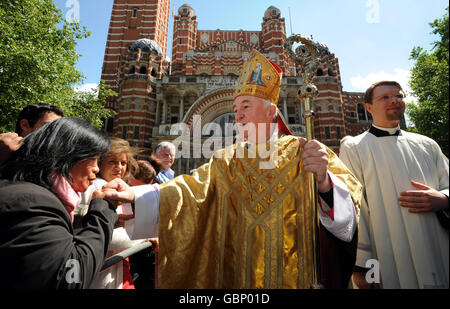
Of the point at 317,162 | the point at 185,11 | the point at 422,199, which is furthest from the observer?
the point at 185,11

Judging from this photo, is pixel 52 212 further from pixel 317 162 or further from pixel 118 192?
pixel 317 162

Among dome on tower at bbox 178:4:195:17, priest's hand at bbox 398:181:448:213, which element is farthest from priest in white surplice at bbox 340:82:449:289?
dome on tower at bbox 178:4:195:17

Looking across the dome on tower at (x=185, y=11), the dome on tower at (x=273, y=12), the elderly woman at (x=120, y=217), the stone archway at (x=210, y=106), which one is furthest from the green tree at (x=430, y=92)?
the dome on tower at (x=185, y=11)

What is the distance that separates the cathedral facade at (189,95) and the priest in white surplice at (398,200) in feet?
36.6

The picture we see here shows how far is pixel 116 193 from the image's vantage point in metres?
1.51

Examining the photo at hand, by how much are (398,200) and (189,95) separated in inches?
705

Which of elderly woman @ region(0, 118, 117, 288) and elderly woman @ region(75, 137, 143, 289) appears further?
elderly woman @ region(75, 137, 143, 289)

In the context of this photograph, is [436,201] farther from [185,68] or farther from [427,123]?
[185,68]

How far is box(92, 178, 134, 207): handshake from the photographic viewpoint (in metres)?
1.48

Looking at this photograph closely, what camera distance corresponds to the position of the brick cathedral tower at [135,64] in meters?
17.7

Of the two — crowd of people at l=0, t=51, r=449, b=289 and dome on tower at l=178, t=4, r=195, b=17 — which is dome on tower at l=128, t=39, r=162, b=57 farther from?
crowd of people at l=0, t=51, r=449, b=289

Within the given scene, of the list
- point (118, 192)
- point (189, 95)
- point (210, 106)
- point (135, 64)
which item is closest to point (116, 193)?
point (118, 192)

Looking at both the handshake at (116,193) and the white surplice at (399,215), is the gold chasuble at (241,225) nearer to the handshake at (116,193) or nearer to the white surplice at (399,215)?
the handshake at (116,193)
